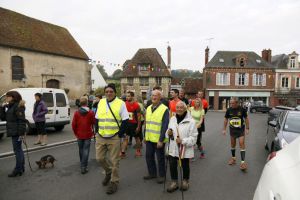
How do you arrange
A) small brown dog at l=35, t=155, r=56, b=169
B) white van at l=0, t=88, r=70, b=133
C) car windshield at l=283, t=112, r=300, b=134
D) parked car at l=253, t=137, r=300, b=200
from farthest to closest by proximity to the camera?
1. white van at l=0, t=88, r=70, b=133
2. car windshield at l=283, t=112, r=300, b=134
3. small brown dog at l=35, t=155, r=56, b=169
4. parked car at l=253, t=137, r=300, b=200

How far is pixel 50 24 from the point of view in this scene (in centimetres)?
2883

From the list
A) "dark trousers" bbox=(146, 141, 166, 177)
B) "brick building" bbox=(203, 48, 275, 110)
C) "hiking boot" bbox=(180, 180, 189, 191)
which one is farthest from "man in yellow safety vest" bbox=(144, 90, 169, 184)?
"brick building" bbox=(203, 48, 275, 110)

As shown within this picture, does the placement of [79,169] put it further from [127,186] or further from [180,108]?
[180,108]

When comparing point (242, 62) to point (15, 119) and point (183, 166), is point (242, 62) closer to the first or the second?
point (183, 166)

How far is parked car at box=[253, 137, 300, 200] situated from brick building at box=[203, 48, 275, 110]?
35754 millimetres

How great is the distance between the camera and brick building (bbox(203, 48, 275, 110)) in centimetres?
3669

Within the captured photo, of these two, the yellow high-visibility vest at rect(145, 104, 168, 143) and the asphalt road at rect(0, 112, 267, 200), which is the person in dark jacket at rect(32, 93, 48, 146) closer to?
the asphalt road at rect(0, 112, 267, 200)

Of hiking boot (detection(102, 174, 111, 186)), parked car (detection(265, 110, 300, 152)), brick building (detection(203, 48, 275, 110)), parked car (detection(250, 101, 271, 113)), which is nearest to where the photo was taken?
hiking boot (detection(102, 174, 111, 186))

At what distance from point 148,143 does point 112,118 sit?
105 cm

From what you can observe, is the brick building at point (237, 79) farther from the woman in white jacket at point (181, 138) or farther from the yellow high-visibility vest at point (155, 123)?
the woman in white jacket at point (181, 138)

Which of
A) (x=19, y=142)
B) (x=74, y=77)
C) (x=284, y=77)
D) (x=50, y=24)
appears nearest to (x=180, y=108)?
(x=19, y=142)

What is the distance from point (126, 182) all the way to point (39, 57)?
75.5 feet

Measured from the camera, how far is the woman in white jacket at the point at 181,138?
420cm

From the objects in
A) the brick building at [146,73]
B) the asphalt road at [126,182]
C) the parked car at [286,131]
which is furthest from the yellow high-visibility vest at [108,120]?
the brick building at [146,73]
